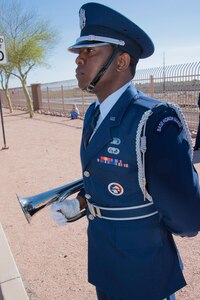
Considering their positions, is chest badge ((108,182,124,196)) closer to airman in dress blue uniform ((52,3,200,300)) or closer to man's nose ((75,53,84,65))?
airman in dress blue uniform ((52,3,200,300))

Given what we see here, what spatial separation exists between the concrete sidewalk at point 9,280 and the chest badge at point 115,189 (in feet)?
5.44

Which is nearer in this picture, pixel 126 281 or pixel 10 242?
pixel 126 281

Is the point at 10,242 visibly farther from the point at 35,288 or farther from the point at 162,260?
the point at 162,260

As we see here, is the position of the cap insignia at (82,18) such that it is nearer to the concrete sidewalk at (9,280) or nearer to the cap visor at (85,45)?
the cap visor at (85,45)

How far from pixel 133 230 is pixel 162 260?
20 centimetres

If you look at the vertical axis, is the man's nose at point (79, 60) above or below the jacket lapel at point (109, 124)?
above

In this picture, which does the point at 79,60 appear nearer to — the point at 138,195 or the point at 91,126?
the point at 91,126

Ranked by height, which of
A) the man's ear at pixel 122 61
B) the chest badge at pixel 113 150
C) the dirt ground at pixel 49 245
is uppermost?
the man's ear at pixel 122 61

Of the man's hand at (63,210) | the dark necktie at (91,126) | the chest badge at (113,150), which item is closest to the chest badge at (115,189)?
the chest badge at (113,150)

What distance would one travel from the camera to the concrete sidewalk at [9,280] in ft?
8.47

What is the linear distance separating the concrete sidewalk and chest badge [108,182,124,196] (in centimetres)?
166

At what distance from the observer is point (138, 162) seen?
4.17ft

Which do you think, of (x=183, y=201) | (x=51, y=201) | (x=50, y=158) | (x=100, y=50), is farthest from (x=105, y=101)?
(x=50, y=158)

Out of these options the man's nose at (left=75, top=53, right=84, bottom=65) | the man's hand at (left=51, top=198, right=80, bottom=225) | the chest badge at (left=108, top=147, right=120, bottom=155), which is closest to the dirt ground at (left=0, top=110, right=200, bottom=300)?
the man's hand at (left=51, top=198, right=80, bottom=225)
